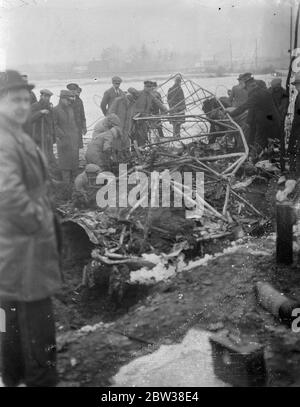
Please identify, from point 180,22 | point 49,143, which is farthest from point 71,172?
point 180,22

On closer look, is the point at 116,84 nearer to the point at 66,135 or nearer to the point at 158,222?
the point at 66,135

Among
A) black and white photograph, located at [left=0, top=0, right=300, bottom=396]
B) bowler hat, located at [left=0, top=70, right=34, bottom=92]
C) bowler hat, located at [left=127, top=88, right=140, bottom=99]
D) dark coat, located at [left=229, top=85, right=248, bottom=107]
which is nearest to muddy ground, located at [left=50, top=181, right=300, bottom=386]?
black and white photograph, located at [left=0, top=0, right=300, bottom=396]

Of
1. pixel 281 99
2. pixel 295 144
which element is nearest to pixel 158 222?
pixel 295 144

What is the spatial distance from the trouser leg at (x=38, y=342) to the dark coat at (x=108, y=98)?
2868 millimetres

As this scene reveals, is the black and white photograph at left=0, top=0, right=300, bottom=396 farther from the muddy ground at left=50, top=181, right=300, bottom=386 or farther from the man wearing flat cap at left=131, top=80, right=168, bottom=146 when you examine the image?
the man wearing flat cap at left=131, top=80, right=168, bottom=146

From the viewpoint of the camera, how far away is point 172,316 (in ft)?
12.2

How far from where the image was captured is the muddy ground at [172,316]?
3252 millimetres

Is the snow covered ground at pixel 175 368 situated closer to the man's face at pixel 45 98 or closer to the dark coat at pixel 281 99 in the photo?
the man's face at pixel 45 98

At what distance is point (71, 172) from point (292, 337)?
7.58ft

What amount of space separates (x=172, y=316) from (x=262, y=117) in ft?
9.88

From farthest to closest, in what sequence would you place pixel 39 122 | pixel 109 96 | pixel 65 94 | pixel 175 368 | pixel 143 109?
pixel 143 109, pixel 109 96, pixel 65 94, pixel 175 368, pixel 39 122

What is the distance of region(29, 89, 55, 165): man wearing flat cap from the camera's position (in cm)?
295

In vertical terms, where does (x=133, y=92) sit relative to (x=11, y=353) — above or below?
above
